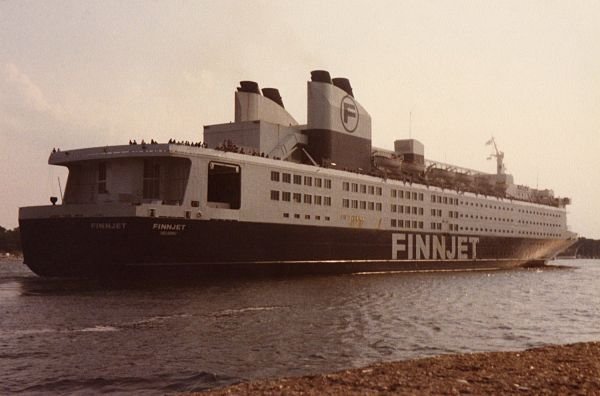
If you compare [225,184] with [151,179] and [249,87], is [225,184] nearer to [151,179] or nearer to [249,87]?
[151,179]

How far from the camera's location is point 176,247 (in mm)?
35938

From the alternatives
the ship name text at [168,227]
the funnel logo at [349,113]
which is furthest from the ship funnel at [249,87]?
the ship name text at [168,227]

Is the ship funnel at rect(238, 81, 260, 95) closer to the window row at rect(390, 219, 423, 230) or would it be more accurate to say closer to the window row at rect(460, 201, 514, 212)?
the window row at rect(390, 219, 423, 230)

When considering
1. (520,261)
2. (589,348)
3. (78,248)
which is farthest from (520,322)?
(520,261)

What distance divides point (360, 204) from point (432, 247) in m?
13.0

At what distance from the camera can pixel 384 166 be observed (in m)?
58.4

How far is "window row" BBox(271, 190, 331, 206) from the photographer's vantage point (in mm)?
43156

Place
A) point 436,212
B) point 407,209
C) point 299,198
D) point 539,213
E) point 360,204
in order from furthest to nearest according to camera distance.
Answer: point 539,213 < point 436,212 < point 407,209 < point 360,204 < point 299,198

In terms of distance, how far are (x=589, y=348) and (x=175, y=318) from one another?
45.1 feet

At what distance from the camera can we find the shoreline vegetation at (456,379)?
1002 cm

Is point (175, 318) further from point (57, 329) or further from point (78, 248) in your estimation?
point (78, 248)

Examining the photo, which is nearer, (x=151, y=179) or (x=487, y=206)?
(x=151, y=179)

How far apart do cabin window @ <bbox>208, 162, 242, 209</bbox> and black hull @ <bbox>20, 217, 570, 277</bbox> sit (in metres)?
1.92

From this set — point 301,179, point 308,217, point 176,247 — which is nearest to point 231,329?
point 176,247
